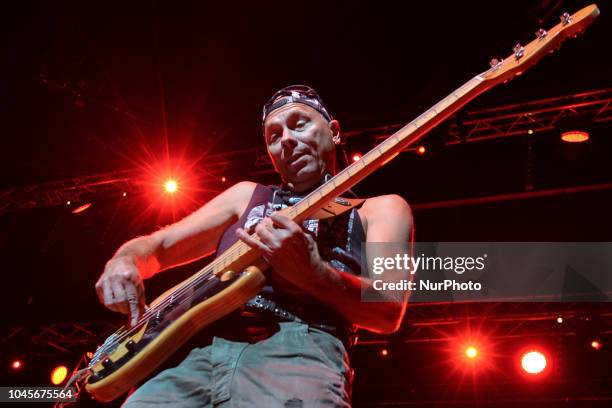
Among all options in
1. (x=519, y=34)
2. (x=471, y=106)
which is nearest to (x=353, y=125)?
(x=471, y=106)

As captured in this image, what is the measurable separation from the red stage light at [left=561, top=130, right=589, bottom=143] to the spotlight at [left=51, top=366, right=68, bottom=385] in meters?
8.20

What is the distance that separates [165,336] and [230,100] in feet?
21.9

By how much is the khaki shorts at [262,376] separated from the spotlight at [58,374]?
8.03 meters

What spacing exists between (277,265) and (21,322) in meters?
8.60

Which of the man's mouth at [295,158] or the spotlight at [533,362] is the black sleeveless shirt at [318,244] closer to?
the man's mouth at [295,158]

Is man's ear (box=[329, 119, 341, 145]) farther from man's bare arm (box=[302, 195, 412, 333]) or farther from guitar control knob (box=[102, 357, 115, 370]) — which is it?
guitar control knob (box=[102, 357, 115, 370])

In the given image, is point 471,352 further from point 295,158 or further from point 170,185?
point 295,158

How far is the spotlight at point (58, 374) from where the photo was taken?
30.2 ft

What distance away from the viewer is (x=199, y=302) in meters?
2.23

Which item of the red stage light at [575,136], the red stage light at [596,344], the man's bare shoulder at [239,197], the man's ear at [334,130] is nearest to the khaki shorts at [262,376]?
the man's bare shoulder at [239,197]

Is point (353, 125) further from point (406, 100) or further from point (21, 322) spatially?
point (21, 322)

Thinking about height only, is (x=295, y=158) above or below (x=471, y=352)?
below

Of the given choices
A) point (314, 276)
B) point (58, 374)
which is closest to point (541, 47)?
point (314, 276)

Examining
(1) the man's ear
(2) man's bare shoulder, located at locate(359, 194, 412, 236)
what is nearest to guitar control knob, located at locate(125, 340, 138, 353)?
(2) man's bare shoulder, located at locate(359, 194, 412, 236)
